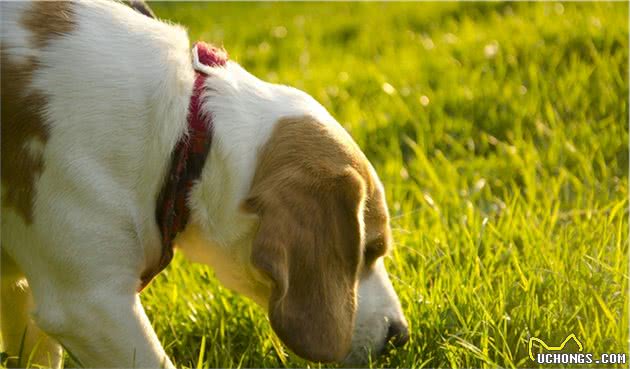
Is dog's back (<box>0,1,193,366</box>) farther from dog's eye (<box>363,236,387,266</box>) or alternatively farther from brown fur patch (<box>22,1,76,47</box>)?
dog's eye (<box>363,236,387,266</box>)

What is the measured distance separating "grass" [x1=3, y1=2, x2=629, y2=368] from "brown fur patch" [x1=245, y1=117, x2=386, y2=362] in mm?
443

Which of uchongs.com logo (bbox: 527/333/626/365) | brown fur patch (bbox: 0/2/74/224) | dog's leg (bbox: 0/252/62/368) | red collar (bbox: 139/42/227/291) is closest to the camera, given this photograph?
brown fur patch (bbox: 0/2/74/224)

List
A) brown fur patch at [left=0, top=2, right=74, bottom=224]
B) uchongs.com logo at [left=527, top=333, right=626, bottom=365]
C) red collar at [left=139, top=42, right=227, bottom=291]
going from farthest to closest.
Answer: uchongs.com logo at [left=527, top=333, right=626, bottom=365]
red collar at [left=139, top=42, right=227, bottom=291]
brown fur patch at [left=0, top=2, right=74, bottom=224]

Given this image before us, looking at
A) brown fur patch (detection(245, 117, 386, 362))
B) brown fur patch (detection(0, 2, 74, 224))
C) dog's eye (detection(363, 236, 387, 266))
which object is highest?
brown fur patch (detection(0, 2, 74, 224))

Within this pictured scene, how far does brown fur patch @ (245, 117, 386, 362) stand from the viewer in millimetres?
2973

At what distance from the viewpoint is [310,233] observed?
3.01 meters

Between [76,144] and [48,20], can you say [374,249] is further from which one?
[48,20]

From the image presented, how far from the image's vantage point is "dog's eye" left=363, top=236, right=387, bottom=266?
3.36m

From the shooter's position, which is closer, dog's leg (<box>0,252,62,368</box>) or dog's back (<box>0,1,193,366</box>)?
dog's back (<box>0,1,193,366</box>)

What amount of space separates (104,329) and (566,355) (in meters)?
1.35

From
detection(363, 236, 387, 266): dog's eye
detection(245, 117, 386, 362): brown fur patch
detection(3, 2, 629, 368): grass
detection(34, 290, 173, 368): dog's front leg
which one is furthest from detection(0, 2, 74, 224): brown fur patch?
detection(363, 236, 387, 266): dog's eye

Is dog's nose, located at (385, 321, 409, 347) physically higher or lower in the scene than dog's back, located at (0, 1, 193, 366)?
lower

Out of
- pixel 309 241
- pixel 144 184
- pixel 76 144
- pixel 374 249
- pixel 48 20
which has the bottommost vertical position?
pixel 374 249

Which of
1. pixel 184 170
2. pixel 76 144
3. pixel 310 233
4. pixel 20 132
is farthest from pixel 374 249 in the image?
pixel 20 132
